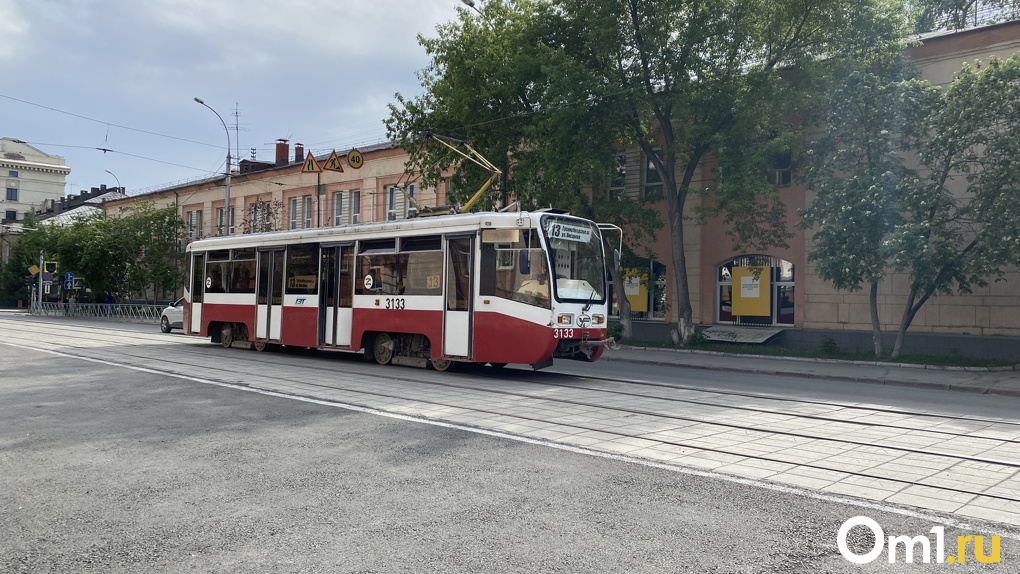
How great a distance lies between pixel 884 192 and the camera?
19375 millimetres

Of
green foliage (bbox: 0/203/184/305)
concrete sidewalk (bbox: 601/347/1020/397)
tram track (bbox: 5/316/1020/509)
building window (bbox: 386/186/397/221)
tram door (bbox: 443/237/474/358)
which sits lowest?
tram track (bbox: 5/316/1020/509)

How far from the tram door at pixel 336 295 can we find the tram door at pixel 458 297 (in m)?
3.07

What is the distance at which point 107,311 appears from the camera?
52.5 meters

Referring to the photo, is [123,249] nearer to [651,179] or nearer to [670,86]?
[651,179]

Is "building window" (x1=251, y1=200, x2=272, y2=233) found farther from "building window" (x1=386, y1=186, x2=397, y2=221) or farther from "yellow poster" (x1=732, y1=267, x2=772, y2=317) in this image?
"yellow poster" (x1=732, y1=267, x2=772, y2=317)

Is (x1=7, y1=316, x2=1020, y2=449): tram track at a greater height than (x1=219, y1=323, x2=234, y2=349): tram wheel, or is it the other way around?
(x1=219, y1=323, x2=234, y2=349): tram wheel

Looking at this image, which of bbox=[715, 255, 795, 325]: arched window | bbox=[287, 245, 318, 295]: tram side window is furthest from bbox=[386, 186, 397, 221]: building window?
bbox=[287, 245, 318, 295]: tram side window

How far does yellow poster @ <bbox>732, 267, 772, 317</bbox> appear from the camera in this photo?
26422 mm

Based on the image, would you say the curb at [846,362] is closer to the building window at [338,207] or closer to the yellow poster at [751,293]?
the yellow poster at [751,293]

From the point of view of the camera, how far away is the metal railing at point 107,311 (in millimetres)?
46787

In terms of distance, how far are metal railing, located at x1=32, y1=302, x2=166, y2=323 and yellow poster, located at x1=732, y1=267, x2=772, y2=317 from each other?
3238cm

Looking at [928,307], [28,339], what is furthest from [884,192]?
[28,339]

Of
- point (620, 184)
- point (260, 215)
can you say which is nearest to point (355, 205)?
point (260, 215)

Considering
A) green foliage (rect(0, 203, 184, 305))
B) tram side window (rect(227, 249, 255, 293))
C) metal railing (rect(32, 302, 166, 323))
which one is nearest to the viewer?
tram side window (rect(227, 249, 255, 293))
